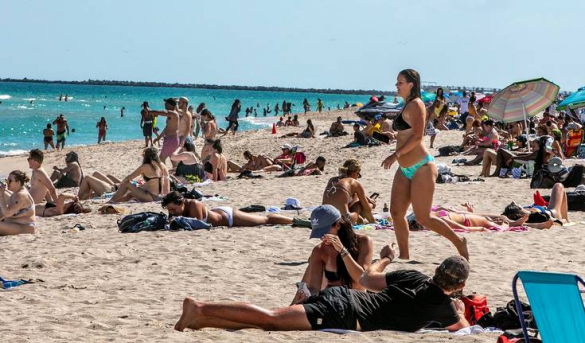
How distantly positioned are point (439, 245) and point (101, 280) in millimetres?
3212

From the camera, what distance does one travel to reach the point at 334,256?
570 cm

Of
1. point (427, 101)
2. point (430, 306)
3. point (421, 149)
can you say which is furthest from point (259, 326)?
point (427, 101)

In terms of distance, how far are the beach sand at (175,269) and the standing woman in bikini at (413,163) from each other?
1.76 ft

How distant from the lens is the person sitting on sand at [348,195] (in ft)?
30.1

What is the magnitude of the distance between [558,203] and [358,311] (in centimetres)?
542

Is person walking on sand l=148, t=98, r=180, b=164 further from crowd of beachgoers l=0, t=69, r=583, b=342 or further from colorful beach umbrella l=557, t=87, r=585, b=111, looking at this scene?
colorful beach umbrella l=557, t=87, r=585, b=111

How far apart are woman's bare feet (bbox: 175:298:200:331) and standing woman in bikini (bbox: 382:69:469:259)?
2.29 m

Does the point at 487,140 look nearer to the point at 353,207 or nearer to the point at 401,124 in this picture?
the point at 353,207

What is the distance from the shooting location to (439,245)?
8.51 m

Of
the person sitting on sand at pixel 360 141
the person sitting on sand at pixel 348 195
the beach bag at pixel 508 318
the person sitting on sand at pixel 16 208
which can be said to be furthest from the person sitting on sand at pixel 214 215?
the person sitting on sand at pixel 360 141

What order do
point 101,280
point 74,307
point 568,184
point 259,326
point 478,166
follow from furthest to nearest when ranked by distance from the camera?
point 478,166 → point 568,184 → point 101,280 → point 74,307 → point 259,326

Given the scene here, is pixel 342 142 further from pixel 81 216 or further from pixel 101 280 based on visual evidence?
pixel 101 280

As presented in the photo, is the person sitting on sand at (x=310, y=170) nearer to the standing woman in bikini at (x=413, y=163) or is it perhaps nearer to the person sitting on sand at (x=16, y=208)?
the person sitting on sand at (x=16, y=208)

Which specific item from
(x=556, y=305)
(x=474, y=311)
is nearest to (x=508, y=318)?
(x=474, y=311)
